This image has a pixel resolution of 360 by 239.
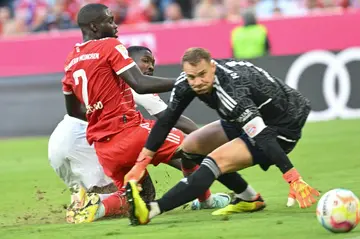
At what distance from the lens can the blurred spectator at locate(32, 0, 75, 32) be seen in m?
22.1

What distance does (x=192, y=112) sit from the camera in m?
18.2

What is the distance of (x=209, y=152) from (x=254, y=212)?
704mm

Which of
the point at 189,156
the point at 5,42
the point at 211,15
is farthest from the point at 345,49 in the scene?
the point at 189,156

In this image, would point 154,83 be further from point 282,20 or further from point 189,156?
point 282,20

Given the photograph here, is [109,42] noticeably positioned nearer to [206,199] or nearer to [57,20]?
[206,199]

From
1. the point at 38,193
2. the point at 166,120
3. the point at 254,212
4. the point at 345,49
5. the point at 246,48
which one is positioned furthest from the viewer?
the point at 246,48

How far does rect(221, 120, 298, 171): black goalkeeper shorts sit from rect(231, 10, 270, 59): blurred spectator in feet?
33.4

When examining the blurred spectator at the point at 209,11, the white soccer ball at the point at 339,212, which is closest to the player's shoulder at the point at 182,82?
the white soccer ball at the point at 339,212

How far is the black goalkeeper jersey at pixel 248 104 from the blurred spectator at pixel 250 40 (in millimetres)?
10337

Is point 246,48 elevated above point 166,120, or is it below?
below

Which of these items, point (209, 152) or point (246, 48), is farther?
point (246, 48)

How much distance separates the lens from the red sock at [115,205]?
9094mm

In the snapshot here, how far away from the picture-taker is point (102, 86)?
8945mm

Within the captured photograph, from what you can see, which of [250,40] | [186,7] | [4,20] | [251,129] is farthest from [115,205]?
[4,20]
